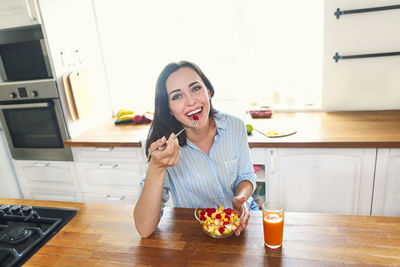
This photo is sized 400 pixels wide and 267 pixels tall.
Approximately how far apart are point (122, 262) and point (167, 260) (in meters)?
0.14

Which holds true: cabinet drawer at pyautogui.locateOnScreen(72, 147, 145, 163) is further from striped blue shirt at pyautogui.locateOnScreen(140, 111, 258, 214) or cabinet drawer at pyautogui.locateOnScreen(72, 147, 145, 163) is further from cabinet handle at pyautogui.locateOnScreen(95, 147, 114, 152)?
striped blue shirt at pyautogui.locateOnScreen(140, 111, 258, 214)

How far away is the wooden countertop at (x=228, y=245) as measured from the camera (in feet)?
2.67

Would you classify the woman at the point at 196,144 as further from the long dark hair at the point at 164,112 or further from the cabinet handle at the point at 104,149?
the cabinet handle at the point at 104,149

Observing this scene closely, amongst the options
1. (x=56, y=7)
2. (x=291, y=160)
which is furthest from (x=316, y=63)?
(x=56, y=7)

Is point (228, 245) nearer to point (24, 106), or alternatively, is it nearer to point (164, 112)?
point (164, 112)

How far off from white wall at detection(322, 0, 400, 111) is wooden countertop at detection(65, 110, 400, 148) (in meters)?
0.11

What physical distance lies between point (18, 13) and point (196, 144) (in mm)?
1579

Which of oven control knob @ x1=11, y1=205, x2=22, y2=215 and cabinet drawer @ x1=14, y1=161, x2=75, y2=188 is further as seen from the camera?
cabinet drawer @ x1=14, y1=161, x2=75, y2=188

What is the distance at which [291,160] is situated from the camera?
179 centimetres

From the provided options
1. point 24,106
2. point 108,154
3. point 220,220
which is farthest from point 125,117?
point 220,220

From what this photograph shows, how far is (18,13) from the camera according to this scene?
1.93 metres

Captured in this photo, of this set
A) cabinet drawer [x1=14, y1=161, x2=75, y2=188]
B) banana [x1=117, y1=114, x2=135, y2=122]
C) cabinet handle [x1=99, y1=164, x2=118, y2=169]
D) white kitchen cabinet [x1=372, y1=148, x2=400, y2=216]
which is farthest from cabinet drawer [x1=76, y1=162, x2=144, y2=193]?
white kitchen cabinet [x1=372, y1=148, x2=400, y2=216]

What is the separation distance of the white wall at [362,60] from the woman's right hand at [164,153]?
5.57ft

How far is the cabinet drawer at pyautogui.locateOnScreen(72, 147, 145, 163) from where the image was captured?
2.05 meters
